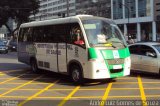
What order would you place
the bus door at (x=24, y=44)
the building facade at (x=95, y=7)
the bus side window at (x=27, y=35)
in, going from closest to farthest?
the bus side window at (x=27, y=35)
the bus door at (x=24, y=44)
the building facade at (x=95, y=7)

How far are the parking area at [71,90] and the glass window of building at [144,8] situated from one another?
69603mm

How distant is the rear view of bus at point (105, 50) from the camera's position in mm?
12477

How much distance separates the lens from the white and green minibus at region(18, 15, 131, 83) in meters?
12.6

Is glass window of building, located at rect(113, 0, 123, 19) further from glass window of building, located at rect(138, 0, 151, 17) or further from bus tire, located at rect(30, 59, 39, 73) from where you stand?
bus tire, located at rect(30, 59, 39, 73)

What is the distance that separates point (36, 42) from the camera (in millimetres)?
16969

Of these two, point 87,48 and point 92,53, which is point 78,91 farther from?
point 87,48

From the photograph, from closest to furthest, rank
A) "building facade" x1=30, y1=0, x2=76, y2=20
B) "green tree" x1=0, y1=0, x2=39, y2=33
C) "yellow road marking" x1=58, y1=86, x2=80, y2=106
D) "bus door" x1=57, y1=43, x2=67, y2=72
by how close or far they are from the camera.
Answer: "yellow road marking" x1=58, y1=86, x2=80, y2=106, "bus door" x1=57, y1=43, x2=67, y2=72, "green tree" x1=0, y1=0, x2=39, y2=33, "building facade" x1=30, y1=0, x2=76, y2=20

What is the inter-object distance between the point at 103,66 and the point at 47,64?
3.92m

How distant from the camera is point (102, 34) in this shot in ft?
42.6

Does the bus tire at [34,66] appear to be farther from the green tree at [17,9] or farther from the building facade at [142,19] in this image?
the building facade at [142,19]

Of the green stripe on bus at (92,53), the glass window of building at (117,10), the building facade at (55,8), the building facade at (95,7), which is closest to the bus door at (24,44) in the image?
the green stripe on bus at (92,53)

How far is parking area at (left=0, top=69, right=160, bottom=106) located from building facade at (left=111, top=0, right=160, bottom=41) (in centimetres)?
6445

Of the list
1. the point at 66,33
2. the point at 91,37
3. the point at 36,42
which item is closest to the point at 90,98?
the point at 91,37

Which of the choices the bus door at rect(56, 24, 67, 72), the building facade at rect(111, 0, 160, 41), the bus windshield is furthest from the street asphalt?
the building facade at rect(111, 0, 160, 41)
